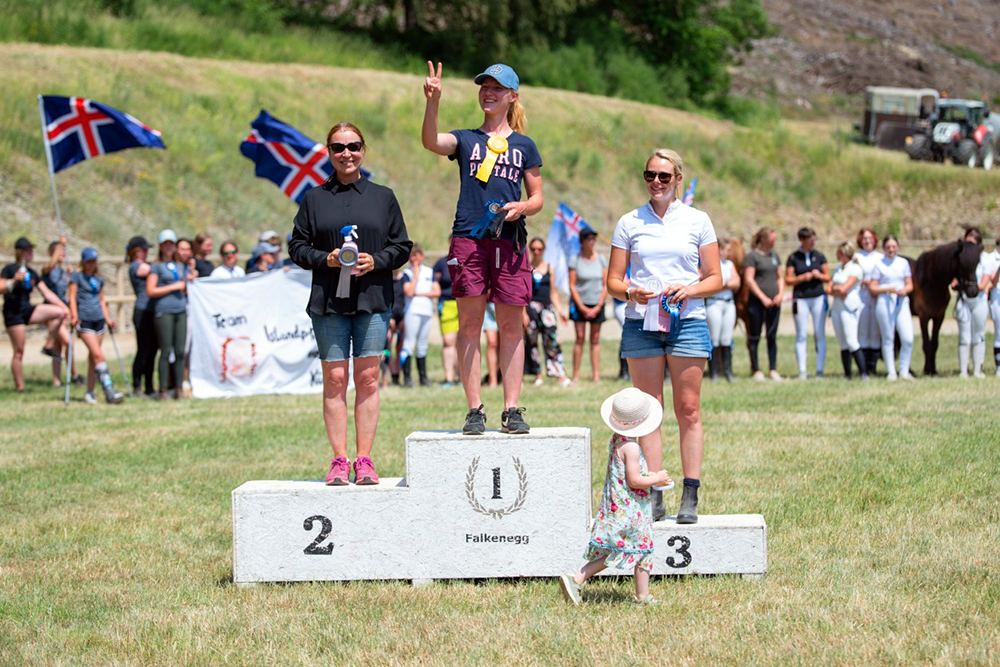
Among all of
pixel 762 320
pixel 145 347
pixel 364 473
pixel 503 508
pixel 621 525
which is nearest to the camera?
pixel 621 525

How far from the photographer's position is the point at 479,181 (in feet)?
21.8

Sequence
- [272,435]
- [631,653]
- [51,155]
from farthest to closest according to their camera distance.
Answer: [51,155], [272,435], [631,653]

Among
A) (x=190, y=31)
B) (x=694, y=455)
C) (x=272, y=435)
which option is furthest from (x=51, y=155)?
(x=190, y=31)

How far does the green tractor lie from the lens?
48.0 m

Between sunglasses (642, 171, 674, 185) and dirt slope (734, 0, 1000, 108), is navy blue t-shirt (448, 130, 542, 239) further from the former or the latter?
dirt slope (734, 0, 1000, 108)

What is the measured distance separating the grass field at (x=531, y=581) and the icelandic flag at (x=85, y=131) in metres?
5.64

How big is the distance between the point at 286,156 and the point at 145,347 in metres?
3.95

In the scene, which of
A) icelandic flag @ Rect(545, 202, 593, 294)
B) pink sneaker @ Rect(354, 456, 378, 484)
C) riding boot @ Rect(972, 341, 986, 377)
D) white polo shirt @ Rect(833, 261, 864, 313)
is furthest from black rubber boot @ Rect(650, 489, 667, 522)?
icelandic flag @ Rect(545, 202, 593, 294)

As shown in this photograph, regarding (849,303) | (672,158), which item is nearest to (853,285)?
(849,303)

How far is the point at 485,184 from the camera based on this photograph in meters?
6.63

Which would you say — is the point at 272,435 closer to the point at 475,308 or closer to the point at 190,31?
the point at 475,308

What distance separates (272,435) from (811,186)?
123ft

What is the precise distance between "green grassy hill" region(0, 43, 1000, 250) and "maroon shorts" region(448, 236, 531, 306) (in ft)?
66.8

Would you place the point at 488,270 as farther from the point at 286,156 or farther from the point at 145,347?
the point at 286,156
